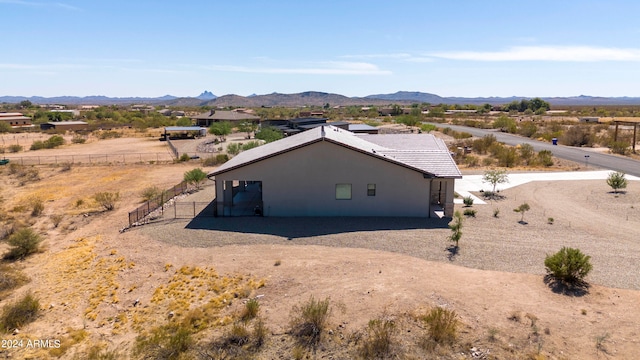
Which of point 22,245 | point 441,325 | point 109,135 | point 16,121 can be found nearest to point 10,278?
point 22,245

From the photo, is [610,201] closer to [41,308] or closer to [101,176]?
[41,308]

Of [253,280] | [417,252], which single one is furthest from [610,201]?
[253,280]

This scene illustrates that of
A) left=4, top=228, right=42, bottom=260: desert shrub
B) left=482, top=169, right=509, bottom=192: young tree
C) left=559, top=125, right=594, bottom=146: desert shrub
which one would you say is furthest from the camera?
left=559, top=125, right=594, bottom=146: desert shrub

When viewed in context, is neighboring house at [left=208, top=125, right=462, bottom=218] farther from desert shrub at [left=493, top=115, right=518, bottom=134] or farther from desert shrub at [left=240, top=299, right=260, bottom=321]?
desert shrub at [left=493, top=115, right=518, bottom=134]

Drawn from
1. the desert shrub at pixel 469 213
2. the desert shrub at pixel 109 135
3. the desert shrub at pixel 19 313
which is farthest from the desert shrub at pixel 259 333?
the desert shrub at pixel 109 135

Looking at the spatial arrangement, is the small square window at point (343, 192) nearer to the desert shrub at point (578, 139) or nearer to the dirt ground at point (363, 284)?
the dirt ground at point (363, 284)

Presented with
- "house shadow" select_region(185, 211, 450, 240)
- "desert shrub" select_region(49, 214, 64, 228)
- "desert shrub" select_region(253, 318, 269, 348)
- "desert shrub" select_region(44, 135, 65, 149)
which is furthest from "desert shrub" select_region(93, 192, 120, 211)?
"desert shrub" select_region(44, 135, 65, 149)
